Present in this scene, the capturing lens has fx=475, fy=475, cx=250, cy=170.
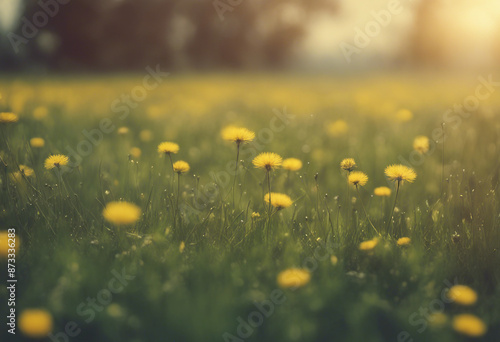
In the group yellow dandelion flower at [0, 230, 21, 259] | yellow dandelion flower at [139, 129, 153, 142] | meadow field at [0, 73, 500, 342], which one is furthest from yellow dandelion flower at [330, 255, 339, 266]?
yellow dandelion flower at [139, 129, 153, 142]

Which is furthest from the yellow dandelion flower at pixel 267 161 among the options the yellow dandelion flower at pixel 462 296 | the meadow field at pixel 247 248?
the yellow dandelion flower at pixel 462 296

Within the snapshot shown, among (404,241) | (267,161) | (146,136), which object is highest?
(267,161)

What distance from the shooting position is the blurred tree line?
10.2 metres

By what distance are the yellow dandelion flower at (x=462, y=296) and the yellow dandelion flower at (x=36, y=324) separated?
1.33m

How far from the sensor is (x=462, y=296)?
162 centimetres

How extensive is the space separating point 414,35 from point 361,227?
516 inches

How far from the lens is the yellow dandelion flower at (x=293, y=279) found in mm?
1608

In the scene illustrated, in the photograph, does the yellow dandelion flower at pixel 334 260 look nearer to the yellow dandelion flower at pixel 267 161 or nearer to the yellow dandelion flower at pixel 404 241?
the yellow dandelion flower at pixel 404 241

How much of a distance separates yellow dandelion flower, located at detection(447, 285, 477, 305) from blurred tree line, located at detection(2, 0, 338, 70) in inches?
343

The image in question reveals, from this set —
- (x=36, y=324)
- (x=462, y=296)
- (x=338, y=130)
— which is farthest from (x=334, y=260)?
(x=338, y=130)

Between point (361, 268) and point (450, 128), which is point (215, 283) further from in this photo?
point (450, 128)

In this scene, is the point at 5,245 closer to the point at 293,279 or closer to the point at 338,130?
the point at 293,279

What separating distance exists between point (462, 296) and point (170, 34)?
35.0 ft

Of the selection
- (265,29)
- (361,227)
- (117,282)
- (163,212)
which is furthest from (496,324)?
(265,29)
